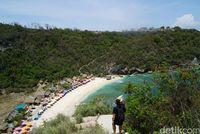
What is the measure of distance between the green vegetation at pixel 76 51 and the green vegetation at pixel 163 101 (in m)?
40.5

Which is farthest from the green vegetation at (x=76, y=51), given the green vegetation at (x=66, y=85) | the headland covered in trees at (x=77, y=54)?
the green vegetation at (x=66, y=85)

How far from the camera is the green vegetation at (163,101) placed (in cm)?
1221

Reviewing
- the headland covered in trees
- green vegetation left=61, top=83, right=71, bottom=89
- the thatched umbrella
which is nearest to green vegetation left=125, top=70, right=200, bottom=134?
the headland covered in trees

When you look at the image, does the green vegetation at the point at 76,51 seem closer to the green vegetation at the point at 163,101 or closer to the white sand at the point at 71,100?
the white sand at the point at 71,100

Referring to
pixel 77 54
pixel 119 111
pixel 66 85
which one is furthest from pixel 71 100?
pixel 119 111

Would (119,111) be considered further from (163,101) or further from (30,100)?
(30,100)

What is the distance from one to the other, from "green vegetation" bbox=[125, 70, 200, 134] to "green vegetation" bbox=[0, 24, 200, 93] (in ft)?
133

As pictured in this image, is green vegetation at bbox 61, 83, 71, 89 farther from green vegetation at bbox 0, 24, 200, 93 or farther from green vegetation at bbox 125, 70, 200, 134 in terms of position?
green vegetation at bbox 125, 70, 200, 134

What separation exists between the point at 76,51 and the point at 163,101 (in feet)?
200

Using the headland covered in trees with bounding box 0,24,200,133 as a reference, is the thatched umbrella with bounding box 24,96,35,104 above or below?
below

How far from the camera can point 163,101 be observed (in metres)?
12.7

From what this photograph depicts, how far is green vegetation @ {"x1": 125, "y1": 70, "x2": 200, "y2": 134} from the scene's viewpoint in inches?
481

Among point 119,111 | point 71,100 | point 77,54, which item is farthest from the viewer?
point 77,54

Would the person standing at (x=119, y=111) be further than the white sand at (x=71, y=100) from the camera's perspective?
No
